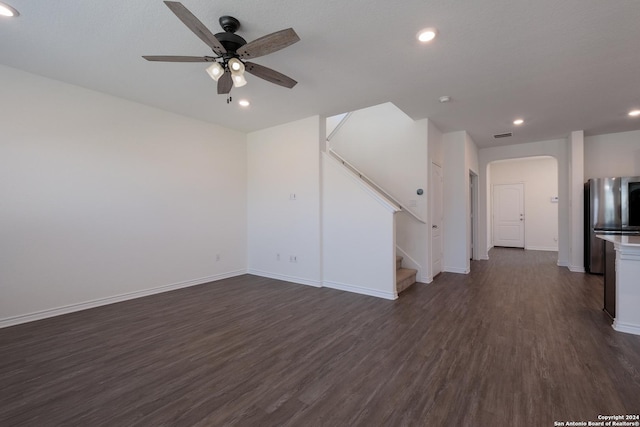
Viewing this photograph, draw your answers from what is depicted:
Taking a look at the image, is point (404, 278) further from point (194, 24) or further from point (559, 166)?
point (559, 166)

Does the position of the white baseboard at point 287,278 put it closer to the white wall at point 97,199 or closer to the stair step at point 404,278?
the white wall at point 97,199

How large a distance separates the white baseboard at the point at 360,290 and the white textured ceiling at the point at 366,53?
275 cm

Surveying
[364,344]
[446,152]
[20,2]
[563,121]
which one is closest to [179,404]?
[364,344]

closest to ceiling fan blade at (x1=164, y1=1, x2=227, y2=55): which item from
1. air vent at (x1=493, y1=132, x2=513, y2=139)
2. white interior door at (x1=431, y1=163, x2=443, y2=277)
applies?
white interior door at (x1=431, y1=163, x2=443, y2=277)

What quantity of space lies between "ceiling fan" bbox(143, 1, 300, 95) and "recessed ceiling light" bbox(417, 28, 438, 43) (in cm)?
111

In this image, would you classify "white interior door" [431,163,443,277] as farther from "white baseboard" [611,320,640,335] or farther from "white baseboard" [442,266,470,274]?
"white baseboard" [611,320,640,335]

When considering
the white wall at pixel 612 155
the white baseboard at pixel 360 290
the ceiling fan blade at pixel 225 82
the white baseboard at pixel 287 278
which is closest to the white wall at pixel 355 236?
the white baseboard at pixel 360 290

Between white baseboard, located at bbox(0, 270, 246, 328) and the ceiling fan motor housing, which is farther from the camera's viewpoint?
white baseboard, located at bbox(0, 270, 246, 328)

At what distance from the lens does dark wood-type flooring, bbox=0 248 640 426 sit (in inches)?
68.4

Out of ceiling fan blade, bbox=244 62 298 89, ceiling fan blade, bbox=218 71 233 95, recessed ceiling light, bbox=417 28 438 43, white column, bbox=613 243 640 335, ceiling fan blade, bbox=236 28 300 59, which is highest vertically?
recessed ceiling light, bbox=417 28 438 43

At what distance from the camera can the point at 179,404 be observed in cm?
182

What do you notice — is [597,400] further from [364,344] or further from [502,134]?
[502,134]

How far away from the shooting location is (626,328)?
280 centimetres

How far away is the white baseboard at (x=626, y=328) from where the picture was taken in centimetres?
276
